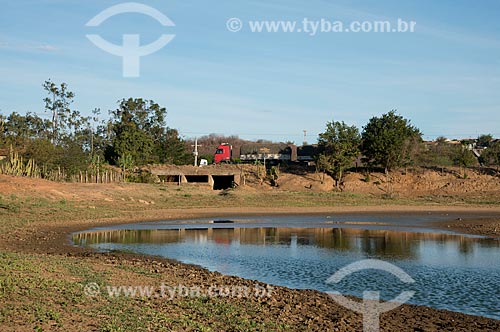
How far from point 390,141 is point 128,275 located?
179 feet

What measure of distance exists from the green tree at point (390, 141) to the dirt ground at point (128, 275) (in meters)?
14.3

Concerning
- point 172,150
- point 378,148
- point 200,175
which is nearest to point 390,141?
point 378,148

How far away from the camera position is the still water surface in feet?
57.6

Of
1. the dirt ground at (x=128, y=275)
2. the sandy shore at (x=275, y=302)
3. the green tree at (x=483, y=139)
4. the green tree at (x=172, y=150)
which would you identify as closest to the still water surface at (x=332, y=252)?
the sandy shore at (x=275, y=302)

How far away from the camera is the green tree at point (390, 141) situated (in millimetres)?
67312

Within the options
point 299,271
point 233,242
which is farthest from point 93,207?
point 299,271

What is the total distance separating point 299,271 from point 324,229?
17.4 m

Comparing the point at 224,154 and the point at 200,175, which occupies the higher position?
the point at 224,154

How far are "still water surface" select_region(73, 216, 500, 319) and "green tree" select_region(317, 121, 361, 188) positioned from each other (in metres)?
25.7

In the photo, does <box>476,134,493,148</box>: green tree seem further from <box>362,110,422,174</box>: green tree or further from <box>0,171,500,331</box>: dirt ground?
<box>0,171,500,331</box>: dirt ground

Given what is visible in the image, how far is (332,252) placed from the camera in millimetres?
26156
